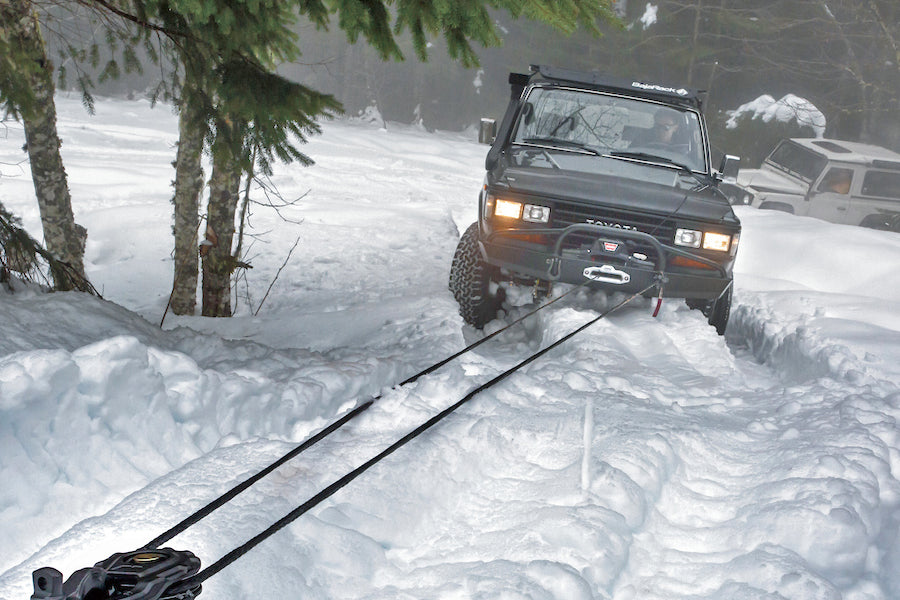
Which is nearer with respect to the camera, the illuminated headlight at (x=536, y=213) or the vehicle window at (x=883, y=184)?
the illuminated headlight at (x=536, y=213)

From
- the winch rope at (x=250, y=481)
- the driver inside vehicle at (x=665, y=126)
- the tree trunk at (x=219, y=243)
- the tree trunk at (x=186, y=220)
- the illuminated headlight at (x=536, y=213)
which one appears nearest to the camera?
the winch rope at (x=250, y=481)

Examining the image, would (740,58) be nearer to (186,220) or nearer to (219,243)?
(219,243)

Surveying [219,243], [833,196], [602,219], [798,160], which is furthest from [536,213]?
[798,160]

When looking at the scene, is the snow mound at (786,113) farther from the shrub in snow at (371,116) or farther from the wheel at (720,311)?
the wheel at (720,311)

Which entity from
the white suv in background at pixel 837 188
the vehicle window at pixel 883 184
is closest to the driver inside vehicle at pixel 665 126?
the white suv in background at pixel 837 188

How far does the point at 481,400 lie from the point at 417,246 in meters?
6.58

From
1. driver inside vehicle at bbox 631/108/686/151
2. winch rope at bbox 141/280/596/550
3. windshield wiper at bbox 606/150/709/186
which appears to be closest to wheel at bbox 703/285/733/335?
windshield wiper at bbox 606/150/709/186

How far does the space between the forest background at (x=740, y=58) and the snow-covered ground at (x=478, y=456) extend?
17051mm

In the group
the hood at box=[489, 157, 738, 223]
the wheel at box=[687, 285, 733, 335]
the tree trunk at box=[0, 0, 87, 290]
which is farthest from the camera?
the wheel at box=[687, 285, 733, 335]

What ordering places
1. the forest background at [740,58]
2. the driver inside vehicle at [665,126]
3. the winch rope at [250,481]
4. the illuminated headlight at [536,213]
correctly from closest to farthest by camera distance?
the winch rope at [250,481] → the illuminated headlight at [536,213] → the driver inside vehicle at [665,126] → the forest background at [740,58]

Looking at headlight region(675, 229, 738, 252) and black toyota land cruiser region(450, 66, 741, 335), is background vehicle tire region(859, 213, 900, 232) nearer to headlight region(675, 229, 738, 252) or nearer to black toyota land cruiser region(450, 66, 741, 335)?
black toyota land cruiser region(450, 66, 741, 335)

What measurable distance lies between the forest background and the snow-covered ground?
1705cm

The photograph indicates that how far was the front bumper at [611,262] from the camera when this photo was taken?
5090mm

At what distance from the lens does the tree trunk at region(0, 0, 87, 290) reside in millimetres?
4926
